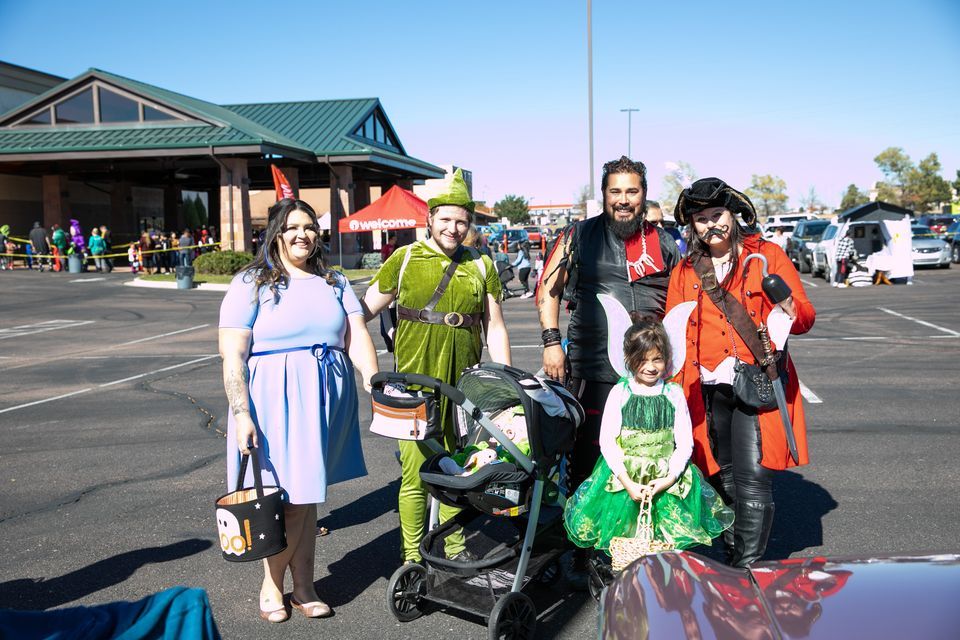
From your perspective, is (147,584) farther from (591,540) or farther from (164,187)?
(164,187)

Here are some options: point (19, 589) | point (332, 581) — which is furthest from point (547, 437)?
point (19, 589)

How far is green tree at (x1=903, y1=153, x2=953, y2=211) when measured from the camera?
9325cm

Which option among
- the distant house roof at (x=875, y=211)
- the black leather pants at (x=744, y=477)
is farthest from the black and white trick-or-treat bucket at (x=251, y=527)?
the distant house roof at (x=875, y=211)

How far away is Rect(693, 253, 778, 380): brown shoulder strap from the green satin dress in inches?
20.1

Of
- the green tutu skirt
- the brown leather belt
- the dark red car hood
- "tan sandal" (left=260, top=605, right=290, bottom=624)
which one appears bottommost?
"tan sandal" (left=260, top=605, right=290, bottom=624)

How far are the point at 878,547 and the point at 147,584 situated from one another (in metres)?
4.02

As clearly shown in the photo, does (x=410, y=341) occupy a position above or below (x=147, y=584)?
above

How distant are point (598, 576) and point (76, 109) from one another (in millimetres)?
34540

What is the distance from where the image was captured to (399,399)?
3.80 m

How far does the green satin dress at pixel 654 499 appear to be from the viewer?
3.87 m

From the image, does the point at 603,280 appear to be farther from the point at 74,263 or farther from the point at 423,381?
the point at 74,263

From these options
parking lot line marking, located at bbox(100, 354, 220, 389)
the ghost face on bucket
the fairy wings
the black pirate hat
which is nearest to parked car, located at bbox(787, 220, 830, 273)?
parking lot line marking, located at bbox(100, 354, 220, 389)

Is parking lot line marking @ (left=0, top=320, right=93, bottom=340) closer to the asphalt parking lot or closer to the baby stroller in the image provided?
the asphalt parking lot

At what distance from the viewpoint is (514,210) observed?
11750 cm
